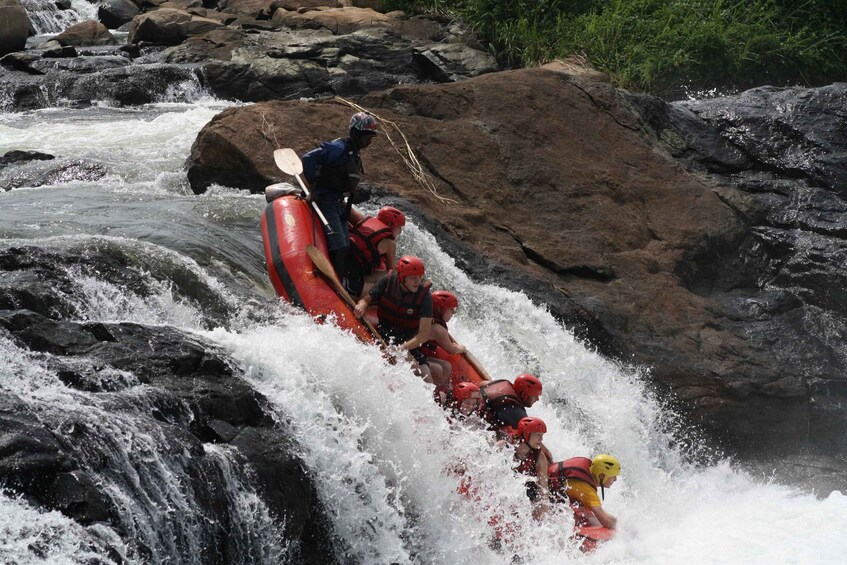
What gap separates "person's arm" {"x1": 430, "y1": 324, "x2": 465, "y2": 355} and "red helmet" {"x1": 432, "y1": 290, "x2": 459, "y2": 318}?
0.31 ft

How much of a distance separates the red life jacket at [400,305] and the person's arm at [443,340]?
6.5 inches

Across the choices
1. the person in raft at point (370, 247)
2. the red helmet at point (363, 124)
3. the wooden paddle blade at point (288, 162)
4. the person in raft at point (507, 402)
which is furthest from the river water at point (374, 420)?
the red helmet at point (363, 124)

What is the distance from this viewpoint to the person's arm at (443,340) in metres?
6.61

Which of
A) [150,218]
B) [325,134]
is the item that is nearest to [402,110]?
[325,134]

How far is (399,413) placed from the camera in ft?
18.4

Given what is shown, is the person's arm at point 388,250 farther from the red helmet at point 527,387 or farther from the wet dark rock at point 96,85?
the wet dark rock at point 96,85

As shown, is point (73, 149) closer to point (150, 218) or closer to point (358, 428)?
point (150, 218)

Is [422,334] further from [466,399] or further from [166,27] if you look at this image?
→ [166,27]

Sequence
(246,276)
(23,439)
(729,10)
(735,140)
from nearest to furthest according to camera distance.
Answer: (23,439) → (246,276) → (735,140) → (729,10)

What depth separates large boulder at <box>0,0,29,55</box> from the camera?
16469mm

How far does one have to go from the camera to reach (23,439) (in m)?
4.00

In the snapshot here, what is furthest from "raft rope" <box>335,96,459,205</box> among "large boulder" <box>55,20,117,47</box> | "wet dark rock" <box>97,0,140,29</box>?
"wet dark rock" <box>97,0,140,29</box>

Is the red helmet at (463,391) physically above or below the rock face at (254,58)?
above

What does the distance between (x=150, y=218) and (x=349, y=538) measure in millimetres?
3500
